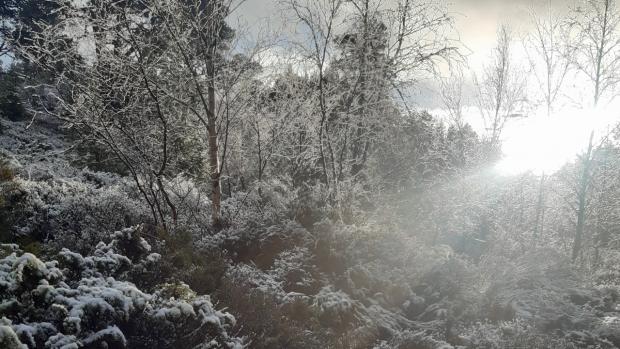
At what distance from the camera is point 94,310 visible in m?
3.73

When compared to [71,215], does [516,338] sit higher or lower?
lower

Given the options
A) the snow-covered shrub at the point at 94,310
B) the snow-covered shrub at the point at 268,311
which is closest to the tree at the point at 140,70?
the snow-covered shrub at the point at 268,311

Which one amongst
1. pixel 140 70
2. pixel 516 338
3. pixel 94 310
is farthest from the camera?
pixel 140 70

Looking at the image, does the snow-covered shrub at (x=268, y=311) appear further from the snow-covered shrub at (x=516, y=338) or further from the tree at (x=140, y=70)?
the snow-covered shrub at (x=516, y=338)

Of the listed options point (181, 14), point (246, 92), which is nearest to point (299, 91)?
point (246, 92)

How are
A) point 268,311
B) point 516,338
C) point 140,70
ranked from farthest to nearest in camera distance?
point 140,70
point 516,338
point 268,311

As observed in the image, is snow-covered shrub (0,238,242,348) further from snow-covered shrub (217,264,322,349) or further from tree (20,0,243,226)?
tree (20,0,243,226)

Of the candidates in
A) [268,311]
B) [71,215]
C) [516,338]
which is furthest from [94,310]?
[516,338]

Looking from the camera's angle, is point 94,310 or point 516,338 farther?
point 516,338

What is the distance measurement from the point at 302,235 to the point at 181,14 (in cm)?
474

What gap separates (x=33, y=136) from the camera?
19.7 meters

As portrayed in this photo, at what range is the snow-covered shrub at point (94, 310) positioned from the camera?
3.42 meters

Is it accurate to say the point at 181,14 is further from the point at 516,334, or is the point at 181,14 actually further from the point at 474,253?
the point at 474,253

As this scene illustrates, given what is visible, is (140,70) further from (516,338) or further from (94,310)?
(516,338)
